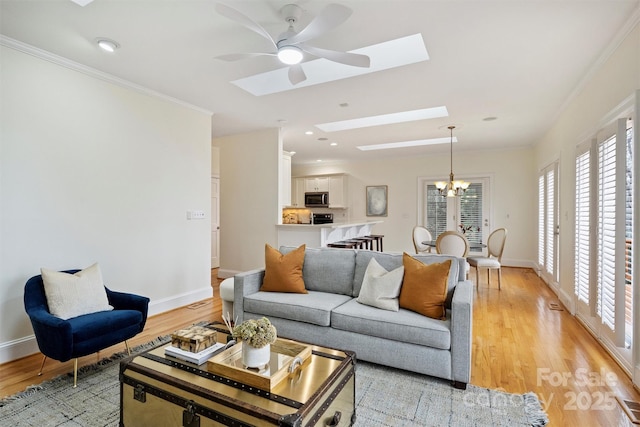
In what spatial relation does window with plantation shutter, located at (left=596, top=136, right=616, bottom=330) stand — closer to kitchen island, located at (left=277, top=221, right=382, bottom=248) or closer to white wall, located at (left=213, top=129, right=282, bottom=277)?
kitchen island, located at (left=277, top=221, right=382, bottom=248)

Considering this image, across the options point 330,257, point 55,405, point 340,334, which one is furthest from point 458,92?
point 55,405

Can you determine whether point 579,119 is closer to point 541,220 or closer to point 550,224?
point 550,224

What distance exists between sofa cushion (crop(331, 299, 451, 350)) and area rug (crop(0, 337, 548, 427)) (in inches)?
12.4

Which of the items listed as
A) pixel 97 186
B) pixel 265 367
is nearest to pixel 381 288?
pixel 265 367

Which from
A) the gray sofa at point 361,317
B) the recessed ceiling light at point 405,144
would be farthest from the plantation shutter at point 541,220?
the gray sofa at point 361,317

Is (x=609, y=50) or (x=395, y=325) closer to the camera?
(x=395, y=325)

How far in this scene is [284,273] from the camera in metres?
3.09

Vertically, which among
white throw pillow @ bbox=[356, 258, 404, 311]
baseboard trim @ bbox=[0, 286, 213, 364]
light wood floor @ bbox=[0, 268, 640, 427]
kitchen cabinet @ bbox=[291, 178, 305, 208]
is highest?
kitchen cabinet @ bbox=[291, 178, 305, 208]

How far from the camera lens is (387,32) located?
2.48m

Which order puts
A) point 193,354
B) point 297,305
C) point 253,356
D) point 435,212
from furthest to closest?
point 435,212 → point 297,305 → point 193,354 → point 253,356

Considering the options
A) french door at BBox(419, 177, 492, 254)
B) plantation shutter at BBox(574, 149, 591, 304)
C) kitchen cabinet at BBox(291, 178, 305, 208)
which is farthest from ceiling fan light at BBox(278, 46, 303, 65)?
kitchen cabinet at BBox(291, 178, 305, 208)

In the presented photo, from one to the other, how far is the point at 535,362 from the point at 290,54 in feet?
10.4

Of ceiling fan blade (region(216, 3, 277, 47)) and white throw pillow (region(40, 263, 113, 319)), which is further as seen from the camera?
white throw pillow (region(40, 263, 113, 319))

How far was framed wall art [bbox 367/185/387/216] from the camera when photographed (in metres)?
8.16
